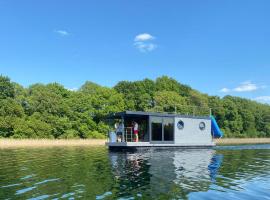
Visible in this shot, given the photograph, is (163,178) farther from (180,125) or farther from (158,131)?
(180,125)

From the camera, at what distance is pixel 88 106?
69875 mm

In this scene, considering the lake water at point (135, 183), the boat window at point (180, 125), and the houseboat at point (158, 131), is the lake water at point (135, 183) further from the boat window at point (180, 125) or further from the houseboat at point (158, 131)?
the boat window at point (180, 125)

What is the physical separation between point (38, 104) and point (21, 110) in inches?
162

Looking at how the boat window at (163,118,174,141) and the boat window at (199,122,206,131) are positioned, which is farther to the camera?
the boat window at (199,122,206,131)

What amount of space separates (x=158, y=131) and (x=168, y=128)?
1.13 m

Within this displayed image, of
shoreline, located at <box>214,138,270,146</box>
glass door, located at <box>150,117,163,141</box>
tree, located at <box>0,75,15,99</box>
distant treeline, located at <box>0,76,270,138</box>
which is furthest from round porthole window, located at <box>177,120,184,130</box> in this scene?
tree, located at <box>0,75,15,99</box>

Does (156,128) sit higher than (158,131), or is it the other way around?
(156,128)

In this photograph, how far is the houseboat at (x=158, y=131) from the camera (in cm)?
2978

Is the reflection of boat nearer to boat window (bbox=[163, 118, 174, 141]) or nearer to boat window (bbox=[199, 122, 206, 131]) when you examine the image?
boat window (bbox=[163, 118, 174, 141])

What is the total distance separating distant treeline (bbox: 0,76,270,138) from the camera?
61.2 m

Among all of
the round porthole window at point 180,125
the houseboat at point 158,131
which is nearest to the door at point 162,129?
the houseboat at point 158,131

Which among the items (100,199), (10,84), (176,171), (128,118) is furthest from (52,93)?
(100,199)

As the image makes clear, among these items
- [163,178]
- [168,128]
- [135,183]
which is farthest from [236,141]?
[135,183]

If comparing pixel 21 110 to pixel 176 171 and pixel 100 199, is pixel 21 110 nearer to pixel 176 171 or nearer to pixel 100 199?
pixel 176 171
